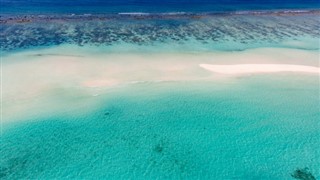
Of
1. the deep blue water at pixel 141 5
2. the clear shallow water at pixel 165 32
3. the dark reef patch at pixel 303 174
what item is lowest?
the dark reef patch at pixel 303 174

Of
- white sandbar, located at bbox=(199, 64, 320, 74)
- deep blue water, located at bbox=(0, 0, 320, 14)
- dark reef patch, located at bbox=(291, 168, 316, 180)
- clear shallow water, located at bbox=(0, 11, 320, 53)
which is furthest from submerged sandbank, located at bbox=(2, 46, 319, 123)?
deep blue water, located at bbox=(0, 0, 320, 14)

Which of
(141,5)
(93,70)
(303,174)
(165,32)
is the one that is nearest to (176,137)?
(303,174)

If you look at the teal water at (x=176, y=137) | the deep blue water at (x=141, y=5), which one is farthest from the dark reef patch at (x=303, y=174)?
the deep blue water at (x=141, y=5)

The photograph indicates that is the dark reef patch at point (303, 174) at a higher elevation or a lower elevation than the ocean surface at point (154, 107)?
lower

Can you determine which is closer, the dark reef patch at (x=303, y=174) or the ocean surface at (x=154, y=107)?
the dark reef patch at (x=303, y=174)

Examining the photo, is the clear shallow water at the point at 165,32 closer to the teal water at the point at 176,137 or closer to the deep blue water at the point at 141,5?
the deep blue water at the point at 141,5

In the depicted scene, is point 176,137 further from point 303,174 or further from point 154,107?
point 303,174

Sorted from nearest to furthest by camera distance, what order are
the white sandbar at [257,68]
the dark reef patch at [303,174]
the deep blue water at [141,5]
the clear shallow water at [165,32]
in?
1. the dark reef patch at [303,174]
2. the white sandbar at [257,68]
3. the clear shallow water at [165,32]
4. the deep blue water at [141,5]
